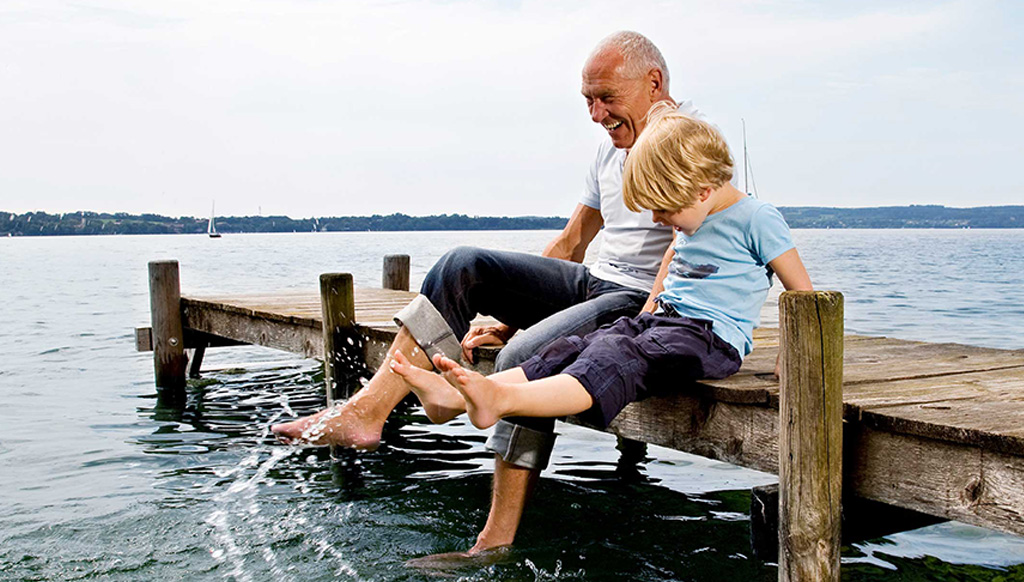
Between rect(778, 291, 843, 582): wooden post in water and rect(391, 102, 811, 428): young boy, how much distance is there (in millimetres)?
342

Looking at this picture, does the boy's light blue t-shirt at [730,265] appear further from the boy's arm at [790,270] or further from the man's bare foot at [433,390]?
the man's bare foot at [433,390]

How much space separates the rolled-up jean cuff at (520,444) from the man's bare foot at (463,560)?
1.48 ft

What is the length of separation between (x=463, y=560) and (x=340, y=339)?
2.23m

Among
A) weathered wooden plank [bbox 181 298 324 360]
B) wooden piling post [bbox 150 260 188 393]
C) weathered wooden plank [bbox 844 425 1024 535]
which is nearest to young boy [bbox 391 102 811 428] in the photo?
weathered wooden plank [bbox 844 425 1024 535]

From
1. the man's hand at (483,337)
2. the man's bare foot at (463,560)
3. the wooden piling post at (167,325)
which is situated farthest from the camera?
the wooden piling post at (167,325)

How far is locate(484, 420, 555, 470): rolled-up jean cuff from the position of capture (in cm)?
376

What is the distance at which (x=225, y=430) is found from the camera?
335 inches

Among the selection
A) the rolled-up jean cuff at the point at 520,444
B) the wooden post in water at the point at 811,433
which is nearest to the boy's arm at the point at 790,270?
the wooden post in water at the point at 811,433

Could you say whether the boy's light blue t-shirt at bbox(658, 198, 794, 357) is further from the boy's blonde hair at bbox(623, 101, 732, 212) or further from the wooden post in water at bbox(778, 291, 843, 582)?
the wooden post in water at bbox(778, 291, 843, 582)

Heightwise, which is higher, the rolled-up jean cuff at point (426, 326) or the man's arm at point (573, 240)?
the man's arm at point (573, 240)

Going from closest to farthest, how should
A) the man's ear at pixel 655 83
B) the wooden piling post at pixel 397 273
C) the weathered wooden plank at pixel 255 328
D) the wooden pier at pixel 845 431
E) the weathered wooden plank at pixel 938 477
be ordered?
the weathered wooden plank at pixel 938 477 → the wooden pier at pixel 845 431 → the man's ear at pixel 655 83 → the weathered wooden plank at pixel 255 328 → the wooden piling post at pixel 397 273

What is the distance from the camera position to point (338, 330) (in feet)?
19.9

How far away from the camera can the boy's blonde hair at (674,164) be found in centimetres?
355

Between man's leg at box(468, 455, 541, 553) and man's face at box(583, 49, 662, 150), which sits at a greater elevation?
man's face at box(583, 49, 662, 150)
